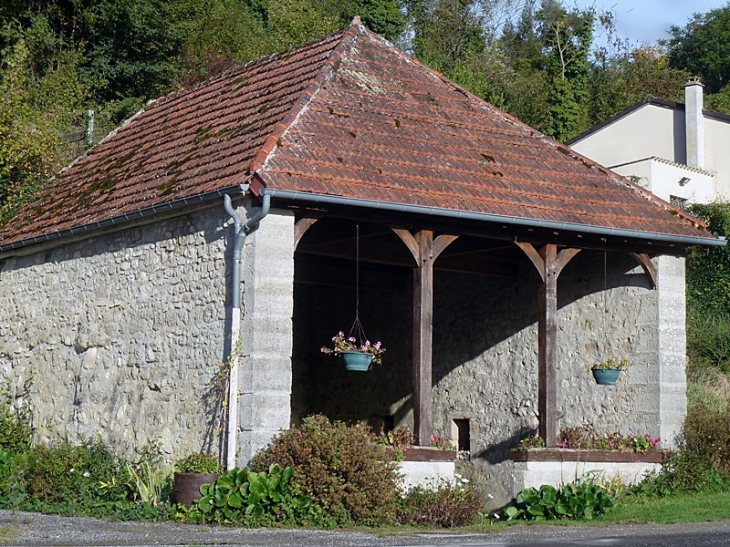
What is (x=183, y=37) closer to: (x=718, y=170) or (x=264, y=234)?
(x=718, y=170)

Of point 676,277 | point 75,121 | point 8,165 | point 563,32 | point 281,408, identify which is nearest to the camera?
point 281,408

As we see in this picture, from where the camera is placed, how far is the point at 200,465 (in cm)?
1104

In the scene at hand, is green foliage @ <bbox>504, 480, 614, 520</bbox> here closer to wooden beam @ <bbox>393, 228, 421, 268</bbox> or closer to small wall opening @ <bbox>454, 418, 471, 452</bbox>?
wooden beam @ <bbox>393, 228, 421, 268</bbox>

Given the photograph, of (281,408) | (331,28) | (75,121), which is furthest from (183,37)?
(281,408)

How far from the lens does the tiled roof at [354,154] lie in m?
11.6

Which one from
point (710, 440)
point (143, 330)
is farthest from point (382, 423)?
point (710, 440)

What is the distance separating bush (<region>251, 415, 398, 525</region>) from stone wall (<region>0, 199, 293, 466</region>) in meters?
0.46

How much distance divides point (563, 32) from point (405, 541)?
32.5 meters

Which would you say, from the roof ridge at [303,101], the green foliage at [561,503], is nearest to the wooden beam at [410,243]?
the roof ridge at [303,101]

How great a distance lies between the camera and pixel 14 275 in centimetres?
1523

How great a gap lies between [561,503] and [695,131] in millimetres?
18198

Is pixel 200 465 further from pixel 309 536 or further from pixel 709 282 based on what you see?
pixel 709 282

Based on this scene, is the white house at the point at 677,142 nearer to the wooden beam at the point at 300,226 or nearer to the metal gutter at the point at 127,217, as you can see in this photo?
the metal gutter at the point at 127,217

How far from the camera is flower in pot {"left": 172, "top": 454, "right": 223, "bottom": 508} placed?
10.6m
